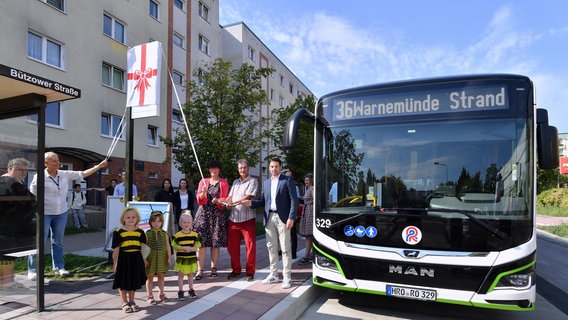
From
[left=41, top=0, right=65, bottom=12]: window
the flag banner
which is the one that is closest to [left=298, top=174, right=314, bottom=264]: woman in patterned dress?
the flag banner

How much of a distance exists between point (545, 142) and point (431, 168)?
1240 mm

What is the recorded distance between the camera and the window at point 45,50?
14.3 m

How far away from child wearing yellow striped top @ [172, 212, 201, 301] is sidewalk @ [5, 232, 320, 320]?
22cm

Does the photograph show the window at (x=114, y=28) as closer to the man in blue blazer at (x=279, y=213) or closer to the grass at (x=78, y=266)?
the grass at (x=78, y=266)

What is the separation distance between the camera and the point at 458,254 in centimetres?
399

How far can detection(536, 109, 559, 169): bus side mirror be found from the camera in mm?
4141

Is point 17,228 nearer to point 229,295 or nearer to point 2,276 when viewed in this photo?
point 2,276

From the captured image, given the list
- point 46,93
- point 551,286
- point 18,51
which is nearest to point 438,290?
point 551,286

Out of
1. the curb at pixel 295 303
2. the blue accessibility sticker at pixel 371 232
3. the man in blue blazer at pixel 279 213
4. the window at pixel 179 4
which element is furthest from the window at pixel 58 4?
the blue accessibility sticker at pixel 371 232

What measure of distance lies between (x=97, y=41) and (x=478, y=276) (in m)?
18.2

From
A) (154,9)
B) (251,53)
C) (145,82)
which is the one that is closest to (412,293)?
(145,82)

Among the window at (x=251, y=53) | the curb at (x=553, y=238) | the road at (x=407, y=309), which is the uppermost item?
the window at (x=251, y=53)

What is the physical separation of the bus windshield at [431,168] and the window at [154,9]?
64.6 ft

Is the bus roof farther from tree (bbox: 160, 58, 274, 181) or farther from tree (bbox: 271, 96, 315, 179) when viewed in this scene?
tree (bbox: 271, 96, 315, 179)
